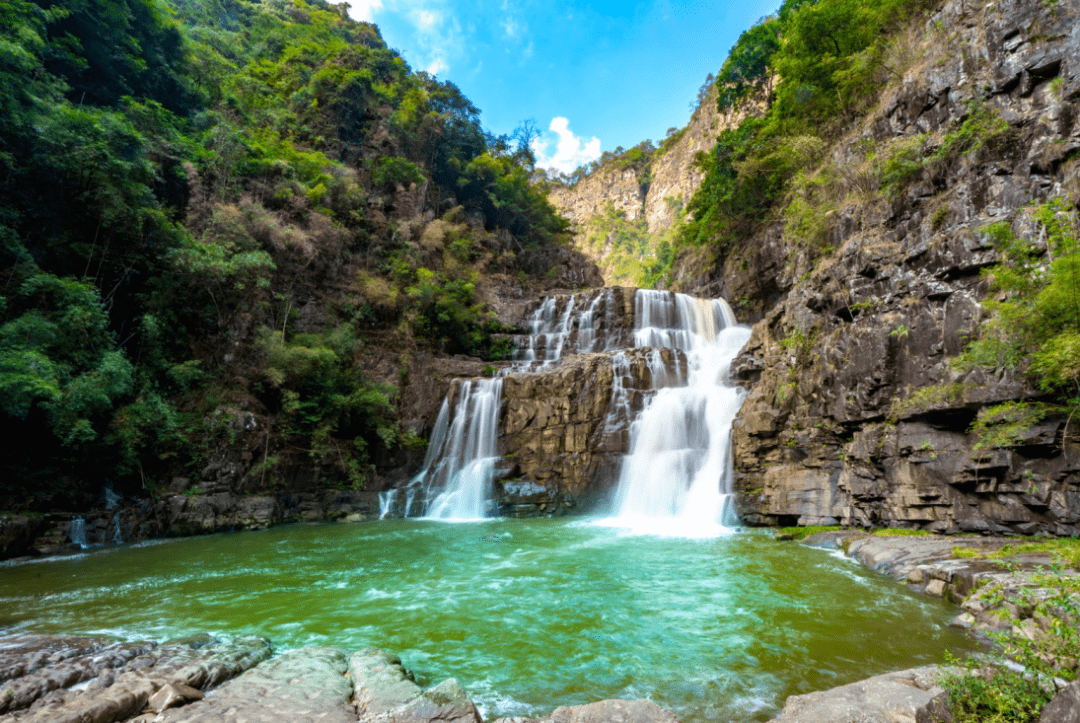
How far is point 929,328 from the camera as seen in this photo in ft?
32.2

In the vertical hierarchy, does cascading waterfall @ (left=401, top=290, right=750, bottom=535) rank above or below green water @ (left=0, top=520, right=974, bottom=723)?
above

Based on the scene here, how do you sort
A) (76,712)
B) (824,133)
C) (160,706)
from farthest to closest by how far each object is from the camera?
(824,133) → (160,706) → (76,712)

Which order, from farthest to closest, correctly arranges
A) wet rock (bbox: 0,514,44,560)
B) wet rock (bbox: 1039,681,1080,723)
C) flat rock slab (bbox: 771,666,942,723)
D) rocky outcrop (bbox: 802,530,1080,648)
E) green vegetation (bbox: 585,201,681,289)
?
green vegetation (bbox: 585,201,681,289) < wet rock (bbox: 0,514,44,560) < rocky outcrop (bbox: 802,530,1080,648) < flat rock slab (bbox: 771,666,942,723) < wet rock (bbox: 1039,681,1080,723)

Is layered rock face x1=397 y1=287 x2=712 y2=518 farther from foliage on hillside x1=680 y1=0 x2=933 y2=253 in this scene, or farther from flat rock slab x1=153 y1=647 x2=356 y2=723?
flat rock slab x1=153 y1=647 x2=356 y2=723

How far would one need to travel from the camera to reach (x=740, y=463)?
43.8 ft

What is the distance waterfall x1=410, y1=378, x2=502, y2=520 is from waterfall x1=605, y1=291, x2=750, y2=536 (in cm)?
505

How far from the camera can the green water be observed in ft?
14.8

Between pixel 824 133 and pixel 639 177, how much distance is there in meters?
51.2

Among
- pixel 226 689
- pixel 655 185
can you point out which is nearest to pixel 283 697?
pixel 226 689

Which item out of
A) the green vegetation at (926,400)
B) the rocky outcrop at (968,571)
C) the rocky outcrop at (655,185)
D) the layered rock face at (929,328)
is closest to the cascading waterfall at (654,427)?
the layered rock face at (929,328)

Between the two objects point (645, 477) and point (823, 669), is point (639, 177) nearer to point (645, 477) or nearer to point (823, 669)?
point (645, 477)

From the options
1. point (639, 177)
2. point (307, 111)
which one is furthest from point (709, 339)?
point (639, 177)

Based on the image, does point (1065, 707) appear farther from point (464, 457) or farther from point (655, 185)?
point (655, 185)

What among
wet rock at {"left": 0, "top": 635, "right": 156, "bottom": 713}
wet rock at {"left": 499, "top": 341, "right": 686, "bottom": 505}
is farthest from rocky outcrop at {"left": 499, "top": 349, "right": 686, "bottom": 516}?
wet rock at {"left": 0, "top": 635, "right": 156, "bottom": 713}
